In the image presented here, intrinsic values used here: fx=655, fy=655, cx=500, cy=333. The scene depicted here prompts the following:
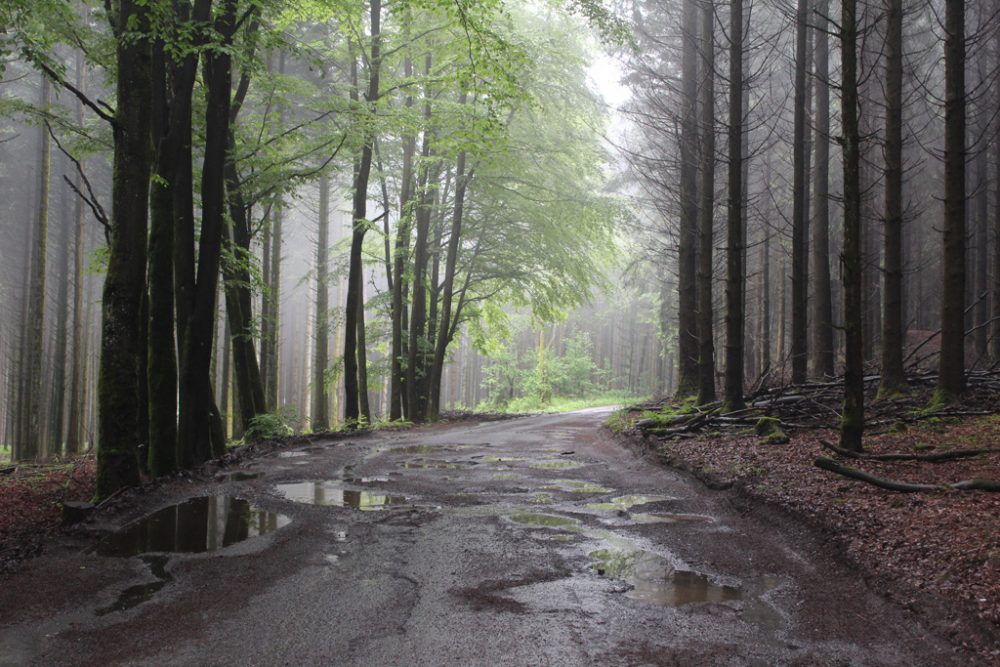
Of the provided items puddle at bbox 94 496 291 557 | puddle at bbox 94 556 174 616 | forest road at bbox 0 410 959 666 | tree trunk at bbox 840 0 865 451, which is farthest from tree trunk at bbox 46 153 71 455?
tree trunk at bbox 840 0 865 451

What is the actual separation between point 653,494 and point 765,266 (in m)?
19.4

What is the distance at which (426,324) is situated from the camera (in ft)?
71.8

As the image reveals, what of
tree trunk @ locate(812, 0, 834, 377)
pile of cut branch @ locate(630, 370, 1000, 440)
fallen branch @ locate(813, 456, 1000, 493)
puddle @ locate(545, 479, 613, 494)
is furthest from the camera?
tree trunk @ locate(812, 0, 834, 377)

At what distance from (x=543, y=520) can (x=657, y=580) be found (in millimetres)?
1692

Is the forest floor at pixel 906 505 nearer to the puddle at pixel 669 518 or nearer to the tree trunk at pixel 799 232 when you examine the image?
the puddle at pixel 669 518

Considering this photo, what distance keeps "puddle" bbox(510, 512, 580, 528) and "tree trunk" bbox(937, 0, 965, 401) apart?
700 centimetres

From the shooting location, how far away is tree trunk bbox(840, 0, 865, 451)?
711cm

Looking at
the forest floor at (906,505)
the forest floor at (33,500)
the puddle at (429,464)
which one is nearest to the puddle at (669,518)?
the forest floor at (906,505)

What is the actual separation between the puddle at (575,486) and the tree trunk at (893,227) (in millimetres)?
6554

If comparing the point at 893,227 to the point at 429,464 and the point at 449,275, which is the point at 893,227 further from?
the point at 449,275

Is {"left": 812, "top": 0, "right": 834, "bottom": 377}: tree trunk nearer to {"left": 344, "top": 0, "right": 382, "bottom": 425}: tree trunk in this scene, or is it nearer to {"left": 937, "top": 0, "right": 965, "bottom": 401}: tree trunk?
{"left": 937, "top": 0, "right": 965, "bottom": 401}: tree trunk

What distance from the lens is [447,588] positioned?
162 inches

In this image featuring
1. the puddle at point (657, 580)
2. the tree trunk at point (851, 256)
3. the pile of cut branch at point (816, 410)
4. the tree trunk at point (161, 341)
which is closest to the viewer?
the puddle at point (657, 580)

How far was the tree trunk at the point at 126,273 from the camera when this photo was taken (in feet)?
22.5
